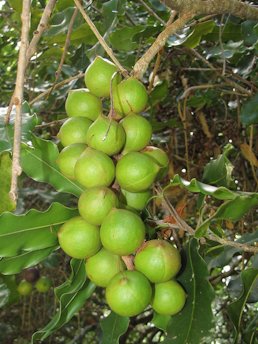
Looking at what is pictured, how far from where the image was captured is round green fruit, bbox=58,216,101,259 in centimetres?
99

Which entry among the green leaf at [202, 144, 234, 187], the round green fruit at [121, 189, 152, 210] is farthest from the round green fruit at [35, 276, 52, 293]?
the round green fruit at [121, 189, 152, 210]

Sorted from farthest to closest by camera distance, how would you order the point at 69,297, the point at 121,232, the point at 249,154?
the point at 249,154, the point at 69,297, the point at 121,232

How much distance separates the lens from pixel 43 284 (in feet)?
9.16

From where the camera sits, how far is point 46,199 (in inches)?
88.3

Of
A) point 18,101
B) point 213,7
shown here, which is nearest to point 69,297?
→ point 18,101

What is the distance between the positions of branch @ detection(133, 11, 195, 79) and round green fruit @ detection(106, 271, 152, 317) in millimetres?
420

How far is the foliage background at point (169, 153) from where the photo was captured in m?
1.14

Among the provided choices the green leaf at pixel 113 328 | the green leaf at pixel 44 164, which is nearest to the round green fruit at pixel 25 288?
the green leaf at pixel 113 328

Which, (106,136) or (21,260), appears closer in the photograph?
(106,136)

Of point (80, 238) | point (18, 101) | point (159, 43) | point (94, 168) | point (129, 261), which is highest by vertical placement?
point (18, 101)

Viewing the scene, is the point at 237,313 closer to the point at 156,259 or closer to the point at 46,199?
the point at 156,259

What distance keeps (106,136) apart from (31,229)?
29cm

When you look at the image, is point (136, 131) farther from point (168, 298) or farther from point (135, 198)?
point (168, 298)

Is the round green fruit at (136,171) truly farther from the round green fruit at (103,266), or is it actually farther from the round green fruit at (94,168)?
the round green fruit at (103,266)
